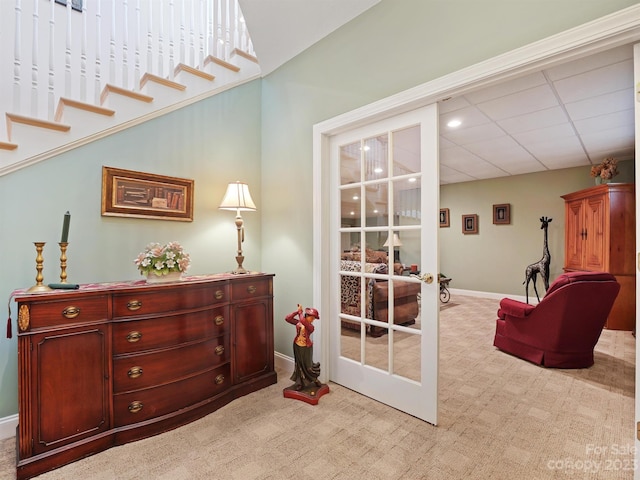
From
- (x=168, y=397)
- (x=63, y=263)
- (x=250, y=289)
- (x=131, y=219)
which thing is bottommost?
(x=168, y=397)

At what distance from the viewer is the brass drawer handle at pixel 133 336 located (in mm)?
1854

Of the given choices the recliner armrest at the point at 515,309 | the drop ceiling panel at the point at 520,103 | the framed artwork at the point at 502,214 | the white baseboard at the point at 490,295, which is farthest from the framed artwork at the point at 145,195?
the white baseboard at the point at 490,295

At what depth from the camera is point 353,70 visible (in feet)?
7.87

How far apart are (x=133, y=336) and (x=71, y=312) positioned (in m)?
0.35

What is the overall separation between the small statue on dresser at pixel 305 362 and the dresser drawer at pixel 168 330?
21.0 inches

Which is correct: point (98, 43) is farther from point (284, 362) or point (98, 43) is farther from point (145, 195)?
point (284, 362)

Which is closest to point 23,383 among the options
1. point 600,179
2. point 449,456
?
point 449,456

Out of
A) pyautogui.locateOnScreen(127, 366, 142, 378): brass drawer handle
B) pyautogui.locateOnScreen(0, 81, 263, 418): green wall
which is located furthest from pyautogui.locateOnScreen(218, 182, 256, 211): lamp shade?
pyautogui.locateOnScreen(127, 366, 142, 378): brass drawer handle

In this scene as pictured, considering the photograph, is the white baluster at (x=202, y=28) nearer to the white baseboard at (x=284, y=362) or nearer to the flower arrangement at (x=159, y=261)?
the flower arrangement at (x=159, y=261)

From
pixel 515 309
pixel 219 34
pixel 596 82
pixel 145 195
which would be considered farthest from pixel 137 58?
pixel 515 309

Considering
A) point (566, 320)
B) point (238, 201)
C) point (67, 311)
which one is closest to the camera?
point (67, 311)

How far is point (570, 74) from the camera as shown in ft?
8.02

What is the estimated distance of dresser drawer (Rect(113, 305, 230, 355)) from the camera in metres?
1.84

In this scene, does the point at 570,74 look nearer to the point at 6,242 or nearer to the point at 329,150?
the point at 329,150
